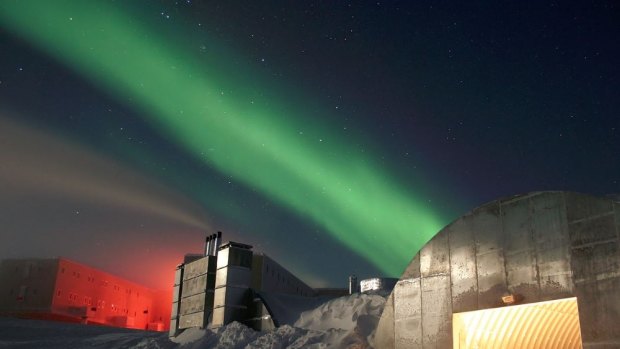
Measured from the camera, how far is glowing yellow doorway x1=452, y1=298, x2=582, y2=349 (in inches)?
551

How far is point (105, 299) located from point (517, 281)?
59.3 m

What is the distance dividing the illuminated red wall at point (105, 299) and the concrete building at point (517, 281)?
1948 inches

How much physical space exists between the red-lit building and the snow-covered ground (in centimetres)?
2084

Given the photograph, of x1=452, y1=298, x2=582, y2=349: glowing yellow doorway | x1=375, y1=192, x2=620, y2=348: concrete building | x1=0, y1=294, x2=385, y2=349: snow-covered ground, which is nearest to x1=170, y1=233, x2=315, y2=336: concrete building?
x1=0, y1=294, x2=385, y2=349: snow-covered ground

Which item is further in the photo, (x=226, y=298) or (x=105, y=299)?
(x=105, y=299)

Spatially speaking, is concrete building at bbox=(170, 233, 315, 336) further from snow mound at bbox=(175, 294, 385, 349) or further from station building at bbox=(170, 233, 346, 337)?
snow mound at bbox=(175, 294, 385, 349)

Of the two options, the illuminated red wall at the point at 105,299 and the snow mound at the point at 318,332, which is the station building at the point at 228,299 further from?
the illuminated red wall at the point at 105,299

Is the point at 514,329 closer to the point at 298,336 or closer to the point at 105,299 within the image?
the point at 298,336

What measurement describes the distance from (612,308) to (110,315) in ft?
204

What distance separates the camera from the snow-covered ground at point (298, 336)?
20.7 metres

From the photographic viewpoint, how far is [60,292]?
55.7 meters

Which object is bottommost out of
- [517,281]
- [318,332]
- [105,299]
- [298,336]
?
[298,336]

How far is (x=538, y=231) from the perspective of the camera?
12.6m

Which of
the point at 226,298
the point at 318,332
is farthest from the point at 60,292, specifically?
the point at 318,332
